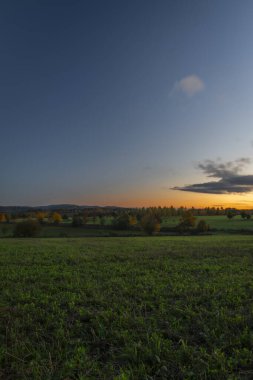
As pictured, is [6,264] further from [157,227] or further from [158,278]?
[157,227]

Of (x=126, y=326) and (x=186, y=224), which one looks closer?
(x=126, y=326)

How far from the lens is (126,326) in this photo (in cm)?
601

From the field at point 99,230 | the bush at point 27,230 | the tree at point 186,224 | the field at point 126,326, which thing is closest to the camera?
the field at point 126,326

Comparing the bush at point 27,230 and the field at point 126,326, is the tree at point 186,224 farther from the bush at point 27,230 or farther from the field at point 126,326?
the field at point 126,326

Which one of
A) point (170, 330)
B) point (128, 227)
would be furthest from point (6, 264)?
point (128, 227)

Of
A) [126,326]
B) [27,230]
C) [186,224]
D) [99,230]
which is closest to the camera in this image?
[126,326]

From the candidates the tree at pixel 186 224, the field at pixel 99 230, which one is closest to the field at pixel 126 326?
the field at pixel 99 230

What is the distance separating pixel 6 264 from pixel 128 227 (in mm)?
83039

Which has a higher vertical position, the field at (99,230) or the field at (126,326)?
the field at (126,326)

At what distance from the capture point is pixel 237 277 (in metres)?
10.3

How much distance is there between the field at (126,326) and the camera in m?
4.59

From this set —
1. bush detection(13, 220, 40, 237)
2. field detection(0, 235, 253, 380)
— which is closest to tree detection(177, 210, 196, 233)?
bush detection(13, 220, 40, 237)

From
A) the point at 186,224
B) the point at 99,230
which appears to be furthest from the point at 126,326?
the point at 186,224

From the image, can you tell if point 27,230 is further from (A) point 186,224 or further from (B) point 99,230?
(A) point 186,224
